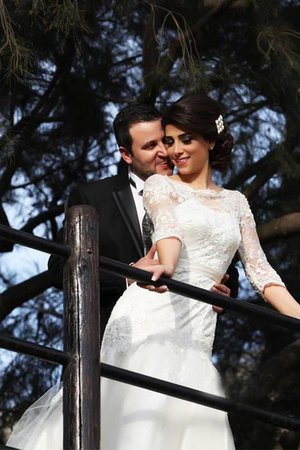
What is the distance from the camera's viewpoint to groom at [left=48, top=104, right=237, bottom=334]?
5.25 meters

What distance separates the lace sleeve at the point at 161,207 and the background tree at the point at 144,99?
2081 mm

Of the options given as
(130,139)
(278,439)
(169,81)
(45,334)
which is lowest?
(278,439)

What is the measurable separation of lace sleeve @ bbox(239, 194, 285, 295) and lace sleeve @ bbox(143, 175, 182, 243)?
0.29 meters

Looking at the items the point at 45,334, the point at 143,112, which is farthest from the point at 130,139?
the point at 45,334

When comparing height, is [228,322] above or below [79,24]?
below

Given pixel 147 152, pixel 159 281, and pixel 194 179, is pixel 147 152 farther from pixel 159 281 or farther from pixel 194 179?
pixel 159 281

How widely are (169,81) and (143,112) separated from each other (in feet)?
5.75

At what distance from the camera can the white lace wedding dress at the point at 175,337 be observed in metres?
4.21

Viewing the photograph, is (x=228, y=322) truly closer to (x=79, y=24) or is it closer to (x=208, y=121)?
(x=79, y=24)

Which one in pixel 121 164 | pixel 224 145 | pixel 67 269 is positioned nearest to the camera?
pixel 67 269

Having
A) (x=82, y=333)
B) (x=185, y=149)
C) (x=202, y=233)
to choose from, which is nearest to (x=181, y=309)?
(x=202, y=233)

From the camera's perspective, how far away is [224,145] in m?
4.85

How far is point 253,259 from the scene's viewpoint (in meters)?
4.72

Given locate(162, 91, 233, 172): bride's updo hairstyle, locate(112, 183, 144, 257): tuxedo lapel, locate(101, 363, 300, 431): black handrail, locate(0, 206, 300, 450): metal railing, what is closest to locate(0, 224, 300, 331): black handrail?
locate(0, 206, 300, 450): metal railing
